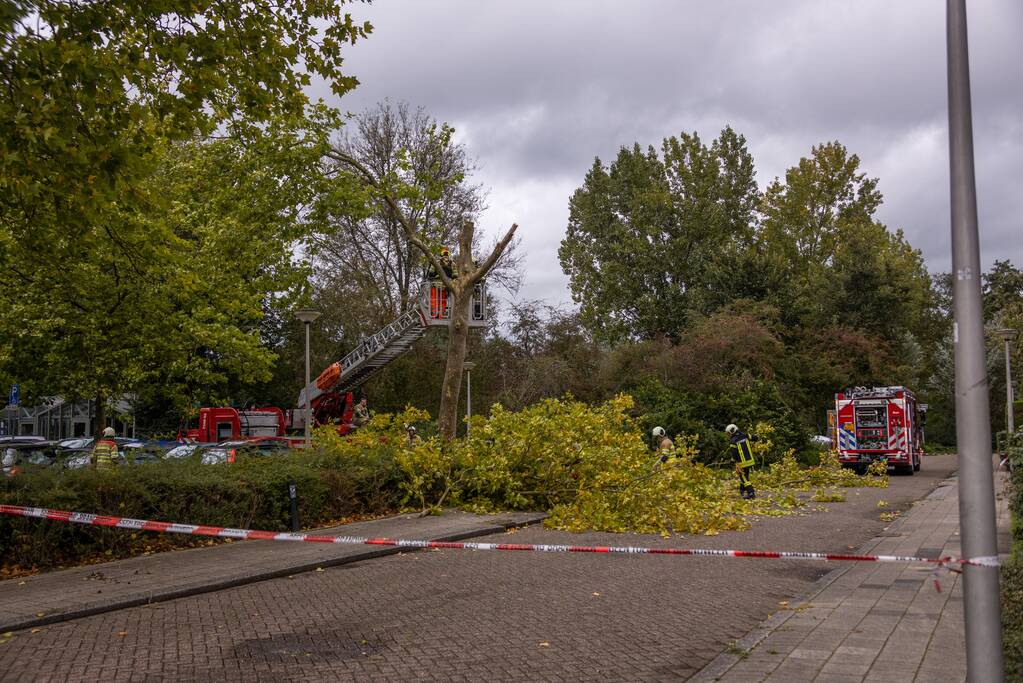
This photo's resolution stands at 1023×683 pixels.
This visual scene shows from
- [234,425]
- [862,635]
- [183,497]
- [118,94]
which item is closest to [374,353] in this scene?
[234,425]

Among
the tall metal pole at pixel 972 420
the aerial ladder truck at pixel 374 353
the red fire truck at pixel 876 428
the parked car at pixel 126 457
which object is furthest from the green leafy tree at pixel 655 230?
the tall metal pole at pixel 972 420

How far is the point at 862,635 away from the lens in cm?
654

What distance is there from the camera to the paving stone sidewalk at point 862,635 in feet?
18.3

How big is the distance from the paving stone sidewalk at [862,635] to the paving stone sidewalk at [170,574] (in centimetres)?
532

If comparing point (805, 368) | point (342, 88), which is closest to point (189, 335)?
point (342, 88)

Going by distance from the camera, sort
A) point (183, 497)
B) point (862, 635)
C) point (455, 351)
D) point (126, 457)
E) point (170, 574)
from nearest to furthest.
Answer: point (862, 635) < point (170, 574) < point (183, 497) < point (126, 457) < point (455, 351)

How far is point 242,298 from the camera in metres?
23.0

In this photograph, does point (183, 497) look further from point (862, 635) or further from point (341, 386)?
point (341, 386)

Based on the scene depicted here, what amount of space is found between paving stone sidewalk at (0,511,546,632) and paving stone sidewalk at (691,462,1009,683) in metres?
5.32

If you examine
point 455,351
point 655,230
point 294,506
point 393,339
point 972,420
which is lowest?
point 294,506

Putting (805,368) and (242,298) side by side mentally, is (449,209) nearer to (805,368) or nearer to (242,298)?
(242,298)

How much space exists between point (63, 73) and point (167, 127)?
150 centimetres

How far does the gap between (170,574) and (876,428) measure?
24.9m

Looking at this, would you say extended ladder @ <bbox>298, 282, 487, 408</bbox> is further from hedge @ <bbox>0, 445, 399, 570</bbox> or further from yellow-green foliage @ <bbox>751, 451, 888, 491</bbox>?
hedge @ <bbox>0, 445, 399, 570</bbox>
